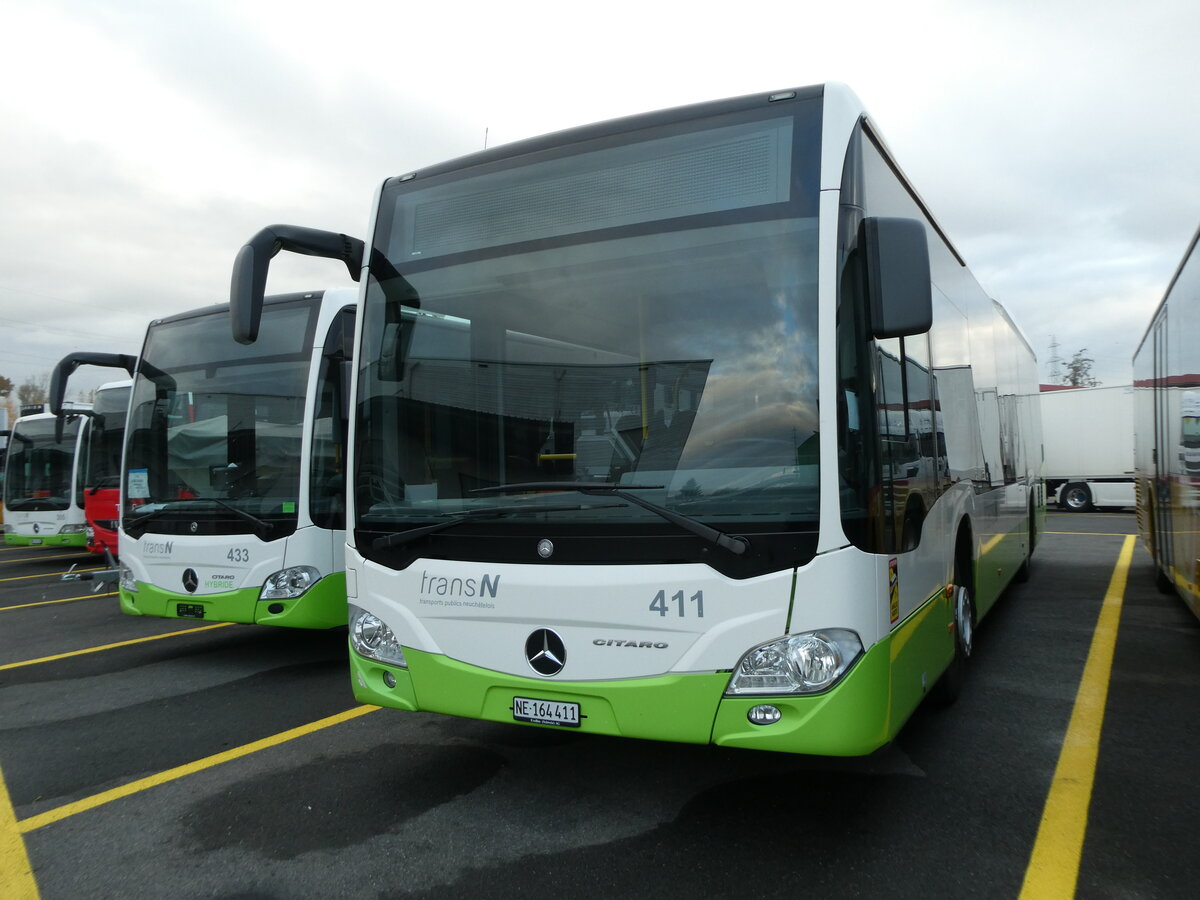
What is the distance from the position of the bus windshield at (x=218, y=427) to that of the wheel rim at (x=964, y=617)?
4.50m

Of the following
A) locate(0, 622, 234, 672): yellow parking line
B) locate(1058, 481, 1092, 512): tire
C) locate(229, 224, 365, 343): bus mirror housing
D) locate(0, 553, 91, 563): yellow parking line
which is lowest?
locate(0, 553, 91, 563): yellow parking line

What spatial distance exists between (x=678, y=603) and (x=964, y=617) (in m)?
2.85

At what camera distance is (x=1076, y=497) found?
23.4 m

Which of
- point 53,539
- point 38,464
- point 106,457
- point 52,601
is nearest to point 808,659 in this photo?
point 52,601

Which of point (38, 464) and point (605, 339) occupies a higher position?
point (605, 339)

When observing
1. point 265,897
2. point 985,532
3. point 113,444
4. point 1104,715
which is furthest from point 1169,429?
point 113,444

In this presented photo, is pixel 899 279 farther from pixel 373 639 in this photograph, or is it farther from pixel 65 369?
pixel 65 369

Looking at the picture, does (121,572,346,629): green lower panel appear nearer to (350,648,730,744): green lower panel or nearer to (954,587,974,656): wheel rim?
(350,648,730,744): green lower panel

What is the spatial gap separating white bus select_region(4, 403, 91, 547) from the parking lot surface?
10.3 metres

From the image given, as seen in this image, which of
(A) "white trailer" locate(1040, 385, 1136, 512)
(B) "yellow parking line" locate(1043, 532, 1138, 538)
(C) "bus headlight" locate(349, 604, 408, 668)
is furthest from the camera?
(A) "white trailer" locate(1040, 385, 1136, 512)

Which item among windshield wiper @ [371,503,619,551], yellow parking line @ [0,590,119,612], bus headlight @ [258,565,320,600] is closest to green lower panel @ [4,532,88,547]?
yellow parking line @ [0,590,119,612]

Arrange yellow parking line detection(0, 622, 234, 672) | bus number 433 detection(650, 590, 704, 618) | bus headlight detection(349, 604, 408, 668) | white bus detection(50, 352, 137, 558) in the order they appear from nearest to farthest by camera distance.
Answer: bus number 433 detection(650, 590, 704, 618)
bus headlight detection(349, 604, 408, 668)
yellow parking line detection(0, 622, 234, 672)
white bus detection(50, 352, 137, 558)

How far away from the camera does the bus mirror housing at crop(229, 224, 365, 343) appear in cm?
420

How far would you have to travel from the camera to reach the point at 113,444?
13.6m
